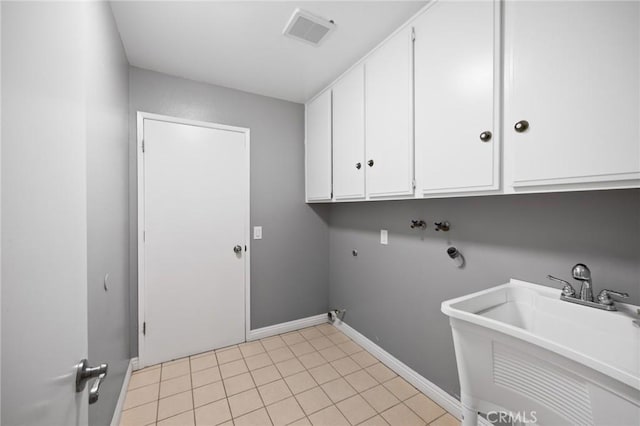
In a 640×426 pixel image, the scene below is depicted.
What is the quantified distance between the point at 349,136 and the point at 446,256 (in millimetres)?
1177

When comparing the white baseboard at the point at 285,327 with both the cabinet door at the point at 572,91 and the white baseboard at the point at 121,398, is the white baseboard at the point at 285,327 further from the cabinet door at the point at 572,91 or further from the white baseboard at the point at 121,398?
the cabinet door at the point at 572,91

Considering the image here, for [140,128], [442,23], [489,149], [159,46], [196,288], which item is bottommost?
[196,288]

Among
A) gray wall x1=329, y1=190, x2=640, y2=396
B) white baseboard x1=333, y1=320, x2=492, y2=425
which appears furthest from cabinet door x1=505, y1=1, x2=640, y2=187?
white baseboard x1=333, y1=320, x2=492, y2=425

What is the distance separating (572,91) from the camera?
0.93 metres

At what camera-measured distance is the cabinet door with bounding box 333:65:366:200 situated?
199 cm

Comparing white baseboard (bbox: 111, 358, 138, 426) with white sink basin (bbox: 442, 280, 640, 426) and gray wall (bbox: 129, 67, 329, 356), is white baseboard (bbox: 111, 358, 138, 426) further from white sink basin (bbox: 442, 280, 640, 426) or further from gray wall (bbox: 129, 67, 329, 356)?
white sink basin (bbox: 442, 280, 640, 426)

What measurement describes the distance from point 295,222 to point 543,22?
233 centimetres

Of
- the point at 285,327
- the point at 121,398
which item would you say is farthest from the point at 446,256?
the point at 121,398

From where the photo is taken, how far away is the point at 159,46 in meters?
1.87

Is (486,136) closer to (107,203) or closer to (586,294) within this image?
(586,294)

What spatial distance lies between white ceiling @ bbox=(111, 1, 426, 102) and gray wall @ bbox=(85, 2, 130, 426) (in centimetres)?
20

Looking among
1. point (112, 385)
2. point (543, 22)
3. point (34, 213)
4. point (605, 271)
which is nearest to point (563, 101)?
point (543, 22)

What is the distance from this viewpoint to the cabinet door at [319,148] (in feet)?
7.96

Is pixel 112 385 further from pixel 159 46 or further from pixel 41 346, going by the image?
pixel 159 46
